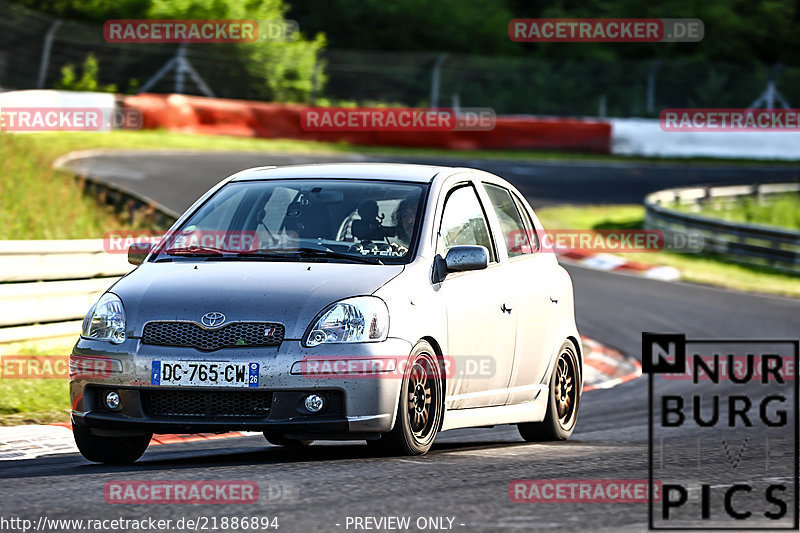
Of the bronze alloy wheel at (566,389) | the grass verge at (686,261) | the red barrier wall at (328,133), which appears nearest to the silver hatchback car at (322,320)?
the bronze alloy wheel at (566,389)

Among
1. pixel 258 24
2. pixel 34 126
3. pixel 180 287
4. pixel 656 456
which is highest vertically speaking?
pixel 258 24

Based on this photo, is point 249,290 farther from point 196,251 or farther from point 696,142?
point 696,142

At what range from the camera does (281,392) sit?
6430 mm

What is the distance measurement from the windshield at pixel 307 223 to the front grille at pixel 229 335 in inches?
29.7

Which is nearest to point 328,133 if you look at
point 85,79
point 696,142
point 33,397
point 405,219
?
point 85,79

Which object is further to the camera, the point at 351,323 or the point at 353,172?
the point at 353,172

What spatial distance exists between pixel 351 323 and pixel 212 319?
666 millimetres

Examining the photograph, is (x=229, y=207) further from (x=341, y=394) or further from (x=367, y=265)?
(x=341, y=394)

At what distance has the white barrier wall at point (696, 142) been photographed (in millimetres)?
38781

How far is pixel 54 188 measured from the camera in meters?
16.0

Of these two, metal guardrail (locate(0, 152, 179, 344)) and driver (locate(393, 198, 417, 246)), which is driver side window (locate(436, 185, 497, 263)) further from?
metal guardrail (locate(0, 152, 179, 344))

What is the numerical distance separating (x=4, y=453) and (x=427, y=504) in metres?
3.12

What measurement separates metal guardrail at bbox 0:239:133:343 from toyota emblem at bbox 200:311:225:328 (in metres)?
3.95

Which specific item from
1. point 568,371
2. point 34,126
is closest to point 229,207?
point 568,371
